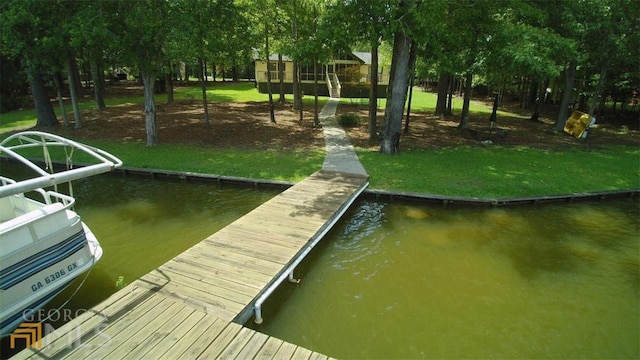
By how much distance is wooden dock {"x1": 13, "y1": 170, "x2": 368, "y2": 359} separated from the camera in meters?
4.14

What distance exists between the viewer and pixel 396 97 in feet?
44.2

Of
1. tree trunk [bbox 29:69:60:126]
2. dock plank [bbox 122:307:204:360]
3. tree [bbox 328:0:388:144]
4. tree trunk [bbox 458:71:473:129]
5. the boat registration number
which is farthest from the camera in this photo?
tree trunk [bbox 458:71:473:129]

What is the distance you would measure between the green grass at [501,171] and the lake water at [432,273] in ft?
2.52

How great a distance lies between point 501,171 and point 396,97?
456 cm

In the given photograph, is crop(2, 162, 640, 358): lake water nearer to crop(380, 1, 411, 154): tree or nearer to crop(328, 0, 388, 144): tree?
crop(380, 1, 411, 154): tree

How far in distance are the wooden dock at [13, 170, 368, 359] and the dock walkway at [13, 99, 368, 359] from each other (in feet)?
0.03

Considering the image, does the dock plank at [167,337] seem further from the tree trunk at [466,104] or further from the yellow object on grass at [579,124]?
the yellow object on grass at [579,124]

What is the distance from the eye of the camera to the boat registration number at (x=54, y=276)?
4.75 m

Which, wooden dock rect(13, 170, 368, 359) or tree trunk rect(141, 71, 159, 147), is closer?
wooden dock rect(13, 170, 368, 359)

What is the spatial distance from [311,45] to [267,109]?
11.6 meters

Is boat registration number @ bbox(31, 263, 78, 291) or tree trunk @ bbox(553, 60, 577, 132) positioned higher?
tree trunk @ bbox(553, 60, 577, 132)

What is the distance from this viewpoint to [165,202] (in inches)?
381

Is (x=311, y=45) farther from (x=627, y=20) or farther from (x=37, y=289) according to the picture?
(x=627, y=20)

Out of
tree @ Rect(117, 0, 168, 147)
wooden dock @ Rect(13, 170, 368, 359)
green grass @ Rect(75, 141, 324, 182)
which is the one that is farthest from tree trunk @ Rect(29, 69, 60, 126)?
wooden dock @ Rect(13, 170, 368, 359)
